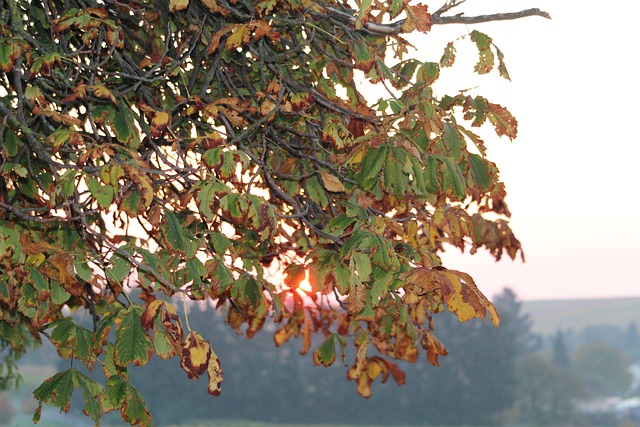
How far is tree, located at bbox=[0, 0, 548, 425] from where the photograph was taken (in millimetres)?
6270

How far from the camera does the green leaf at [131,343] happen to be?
242 inches

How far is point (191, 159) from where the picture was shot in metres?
7.95

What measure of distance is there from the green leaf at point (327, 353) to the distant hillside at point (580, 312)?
140173mm

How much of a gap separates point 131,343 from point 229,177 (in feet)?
4.53

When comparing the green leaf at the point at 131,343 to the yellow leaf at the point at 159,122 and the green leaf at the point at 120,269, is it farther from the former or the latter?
the yellow leaf at the point at 159,122

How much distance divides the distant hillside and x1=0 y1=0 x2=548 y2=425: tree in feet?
461

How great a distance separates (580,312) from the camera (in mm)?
150125

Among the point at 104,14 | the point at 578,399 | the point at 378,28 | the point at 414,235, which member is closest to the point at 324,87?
the point at 378,28

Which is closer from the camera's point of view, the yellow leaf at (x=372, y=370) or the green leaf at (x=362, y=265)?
the green leaf at (x=362, y=265)

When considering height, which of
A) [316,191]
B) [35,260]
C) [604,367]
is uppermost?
[316,191]

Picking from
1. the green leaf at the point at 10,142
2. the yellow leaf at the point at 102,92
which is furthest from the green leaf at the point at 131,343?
the green leaf at the point at 10,142

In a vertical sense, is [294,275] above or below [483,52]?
below

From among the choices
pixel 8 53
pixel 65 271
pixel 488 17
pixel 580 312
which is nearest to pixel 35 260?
pixel 65 271

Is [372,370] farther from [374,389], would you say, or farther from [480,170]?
[374,389]
